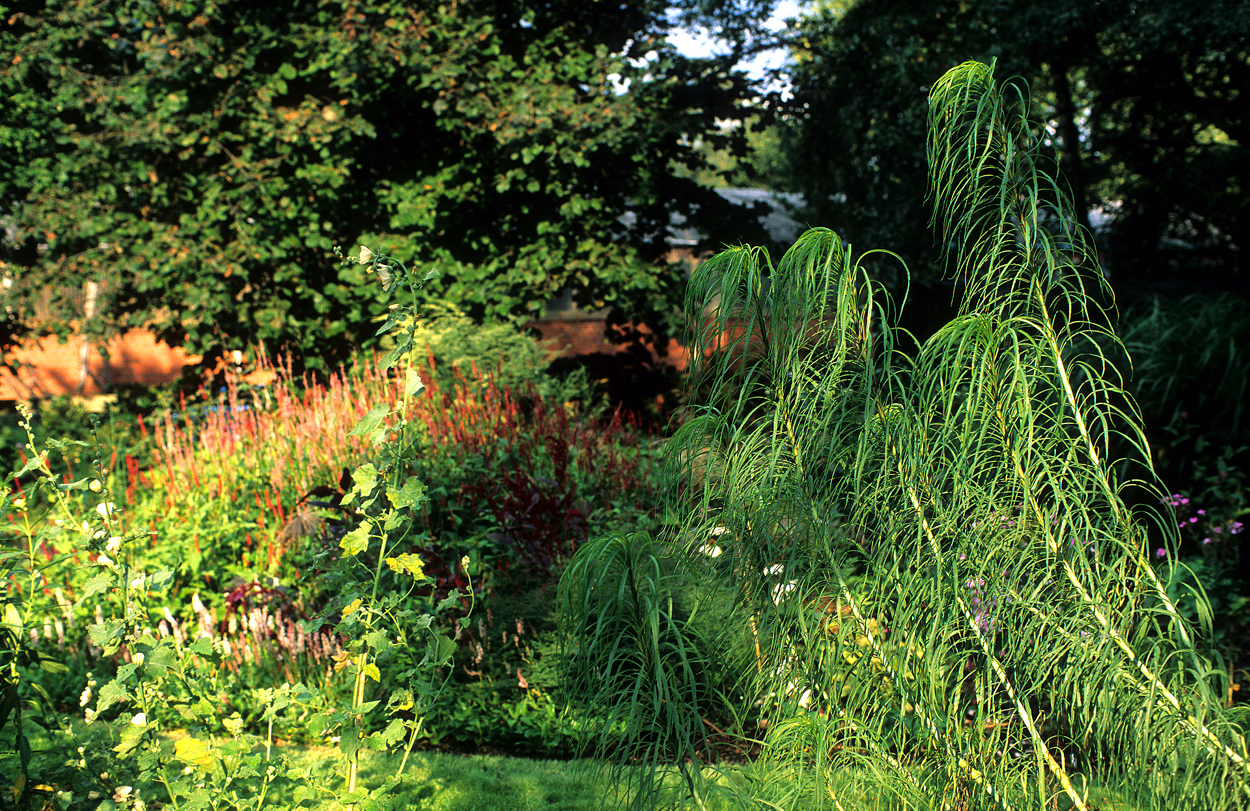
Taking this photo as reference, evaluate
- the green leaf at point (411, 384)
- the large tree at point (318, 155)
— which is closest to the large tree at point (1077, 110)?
the large tree at point (318, 155)

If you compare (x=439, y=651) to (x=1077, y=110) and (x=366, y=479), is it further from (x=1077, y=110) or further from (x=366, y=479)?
(x=1077, y=110)

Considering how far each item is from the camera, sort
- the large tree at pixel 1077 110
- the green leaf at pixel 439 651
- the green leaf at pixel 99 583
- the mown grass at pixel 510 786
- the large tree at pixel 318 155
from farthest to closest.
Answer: the large tree at pixel 1077 110, the large tree at pixel 318 155, the green leaf at pixel 439 651, the green leaf at pixel 99 583, the mown grass at pixel 510 786

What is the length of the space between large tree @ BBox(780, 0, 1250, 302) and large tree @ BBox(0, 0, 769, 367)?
8.65 ft

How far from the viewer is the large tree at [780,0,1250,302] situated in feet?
33.5

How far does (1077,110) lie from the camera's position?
1392 cm

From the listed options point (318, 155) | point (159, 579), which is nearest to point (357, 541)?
point (159, 579)

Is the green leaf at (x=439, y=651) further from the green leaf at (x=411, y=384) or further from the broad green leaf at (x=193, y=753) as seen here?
the green leaf at (x=411, y=384)

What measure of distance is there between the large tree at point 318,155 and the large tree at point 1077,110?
2638 mm

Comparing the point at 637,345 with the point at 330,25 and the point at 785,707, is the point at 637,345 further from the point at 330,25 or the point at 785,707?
the point at 785,707

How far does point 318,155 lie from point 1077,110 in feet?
37.7

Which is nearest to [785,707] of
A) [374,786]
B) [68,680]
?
[374,786]

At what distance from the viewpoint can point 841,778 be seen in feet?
7.09

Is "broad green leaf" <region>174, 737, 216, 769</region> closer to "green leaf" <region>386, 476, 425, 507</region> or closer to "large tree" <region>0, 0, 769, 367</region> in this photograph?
"green leaf" <region>386, 476, 425, 507</region>

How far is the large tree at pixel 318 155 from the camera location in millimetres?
8273
